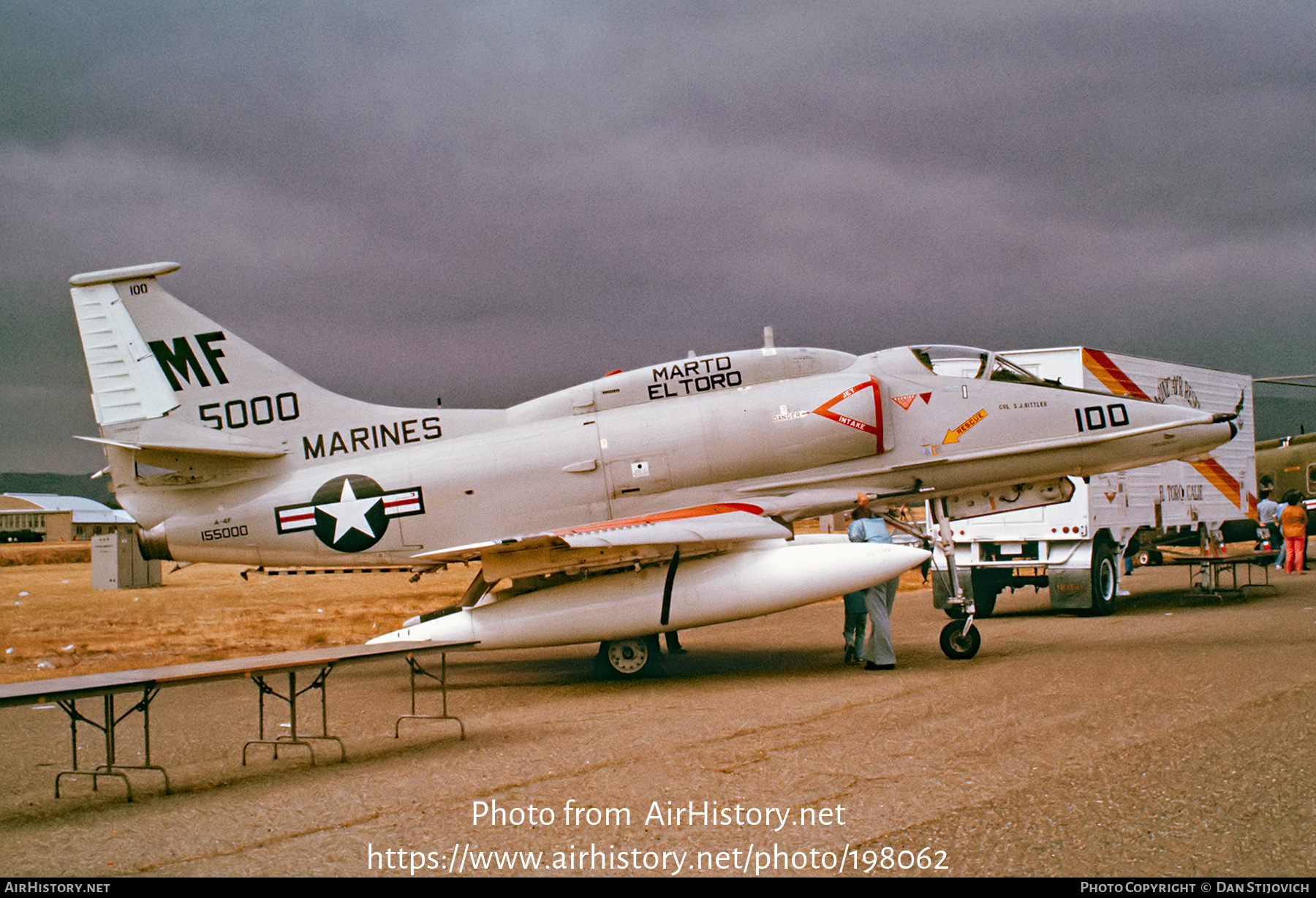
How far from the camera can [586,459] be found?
36.8 ft

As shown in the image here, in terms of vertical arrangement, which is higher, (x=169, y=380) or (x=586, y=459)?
(x=169, y=380)

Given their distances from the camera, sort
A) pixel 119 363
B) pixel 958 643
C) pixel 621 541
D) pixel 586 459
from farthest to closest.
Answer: pixel 119 363 < pixel 586 459 < pixel 958 643 < pixel 621 541

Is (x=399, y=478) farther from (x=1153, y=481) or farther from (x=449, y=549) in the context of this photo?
(x=1153, y=481)

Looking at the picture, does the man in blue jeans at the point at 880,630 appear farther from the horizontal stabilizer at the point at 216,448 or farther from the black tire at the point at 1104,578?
the horizontal stabilizer at the point at 216,448

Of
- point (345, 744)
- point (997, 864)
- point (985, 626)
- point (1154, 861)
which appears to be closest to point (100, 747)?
A: point (345, 744)

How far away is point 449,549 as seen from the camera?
34.5 ft

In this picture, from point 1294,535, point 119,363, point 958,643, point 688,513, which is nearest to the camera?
point 958,643

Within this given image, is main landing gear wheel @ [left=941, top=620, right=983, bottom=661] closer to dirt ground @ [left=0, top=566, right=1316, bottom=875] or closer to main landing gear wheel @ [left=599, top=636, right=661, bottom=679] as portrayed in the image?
dirt ground @ [left=0, top=566, right=1316, bottom=875]

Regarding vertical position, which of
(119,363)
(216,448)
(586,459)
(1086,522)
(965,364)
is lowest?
(1086,522)

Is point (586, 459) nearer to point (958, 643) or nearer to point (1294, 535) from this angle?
point (958, 643)

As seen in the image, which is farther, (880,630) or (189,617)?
(189,617)

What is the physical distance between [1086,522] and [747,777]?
1020cm

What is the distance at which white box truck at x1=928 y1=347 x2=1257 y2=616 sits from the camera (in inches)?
568

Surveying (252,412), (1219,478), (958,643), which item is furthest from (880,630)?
(1219,478)
